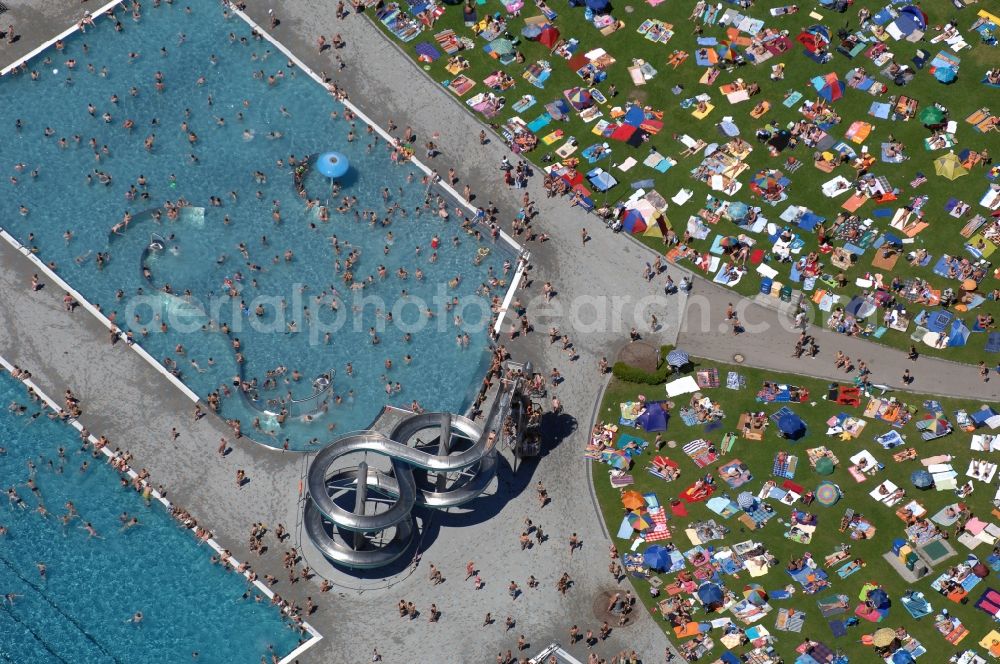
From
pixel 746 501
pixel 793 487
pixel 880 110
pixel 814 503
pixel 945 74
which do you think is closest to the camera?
pixel 746 501

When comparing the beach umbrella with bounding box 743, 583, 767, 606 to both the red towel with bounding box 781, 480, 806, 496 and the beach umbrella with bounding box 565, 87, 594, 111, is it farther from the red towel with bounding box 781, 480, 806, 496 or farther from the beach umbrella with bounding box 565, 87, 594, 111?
the beach umbrella with bounding box 565, 87, 594, 111

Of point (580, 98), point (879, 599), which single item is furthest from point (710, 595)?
point (580, 98)

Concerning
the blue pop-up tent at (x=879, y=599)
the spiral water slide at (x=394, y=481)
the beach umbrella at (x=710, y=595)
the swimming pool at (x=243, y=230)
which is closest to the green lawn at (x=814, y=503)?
the blue pop-up tent at (x=879, y=599)

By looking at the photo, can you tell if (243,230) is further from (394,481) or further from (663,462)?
(663,462)

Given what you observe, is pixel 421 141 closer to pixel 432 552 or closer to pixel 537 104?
pixel 537 104

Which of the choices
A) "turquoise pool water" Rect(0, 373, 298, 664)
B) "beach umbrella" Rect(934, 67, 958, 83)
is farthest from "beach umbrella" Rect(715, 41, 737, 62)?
"turquoise pool water" Rect(0, 373, 298, 664)

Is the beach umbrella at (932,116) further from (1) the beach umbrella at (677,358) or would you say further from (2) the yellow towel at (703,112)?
(1) the beach umbrella at (677,358)
